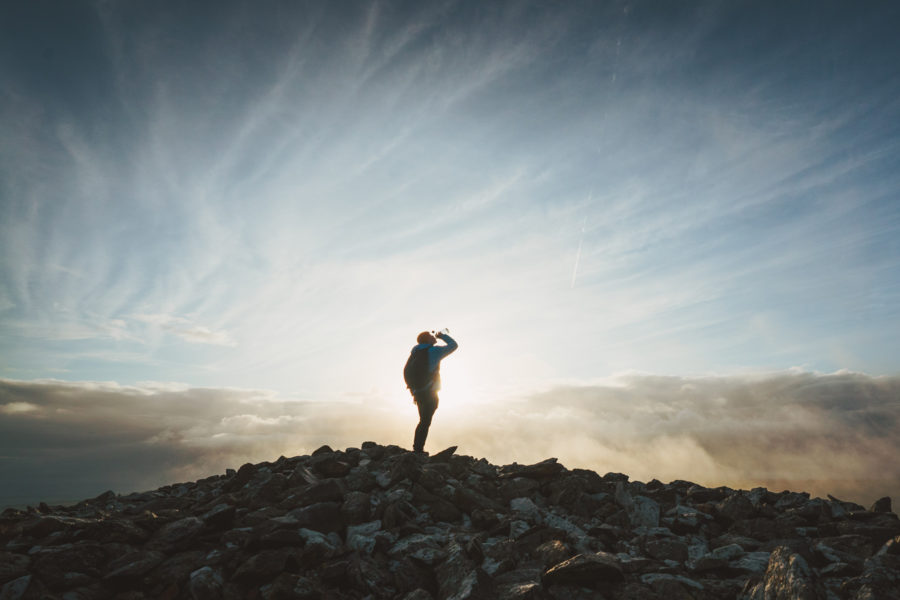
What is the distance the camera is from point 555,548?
8.30 metres

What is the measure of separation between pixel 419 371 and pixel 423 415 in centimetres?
170

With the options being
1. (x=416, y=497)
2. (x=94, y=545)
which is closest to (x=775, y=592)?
(x=416, y=497)

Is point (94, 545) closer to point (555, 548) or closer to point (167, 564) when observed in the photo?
point (167, 564)

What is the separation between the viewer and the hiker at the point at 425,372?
15039mm

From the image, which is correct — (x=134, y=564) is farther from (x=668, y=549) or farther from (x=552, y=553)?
(x=668, y=549)

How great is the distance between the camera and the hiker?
15.0 m

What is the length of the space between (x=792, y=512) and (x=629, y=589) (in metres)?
7.23

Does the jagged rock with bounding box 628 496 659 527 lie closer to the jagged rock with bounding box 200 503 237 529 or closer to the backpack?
the backpack

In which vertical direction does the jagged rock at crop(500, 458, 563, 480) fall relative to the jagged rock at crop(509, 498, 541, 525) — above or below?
above

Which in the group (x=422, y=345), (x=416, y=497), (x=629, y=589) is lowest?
(x=629, y=589)

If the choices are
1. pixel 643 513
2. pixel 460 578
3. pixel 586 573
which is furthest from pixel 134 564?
pixel 643 513

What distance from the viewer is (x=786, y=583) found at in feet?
21.1

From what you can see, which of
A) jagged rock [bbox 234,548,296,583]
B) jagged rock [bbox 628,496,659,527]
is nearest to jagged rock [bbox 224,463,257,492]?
jagged rock [bbox 234,548,296,583]

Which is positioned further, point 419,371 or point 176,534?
point 419,371
